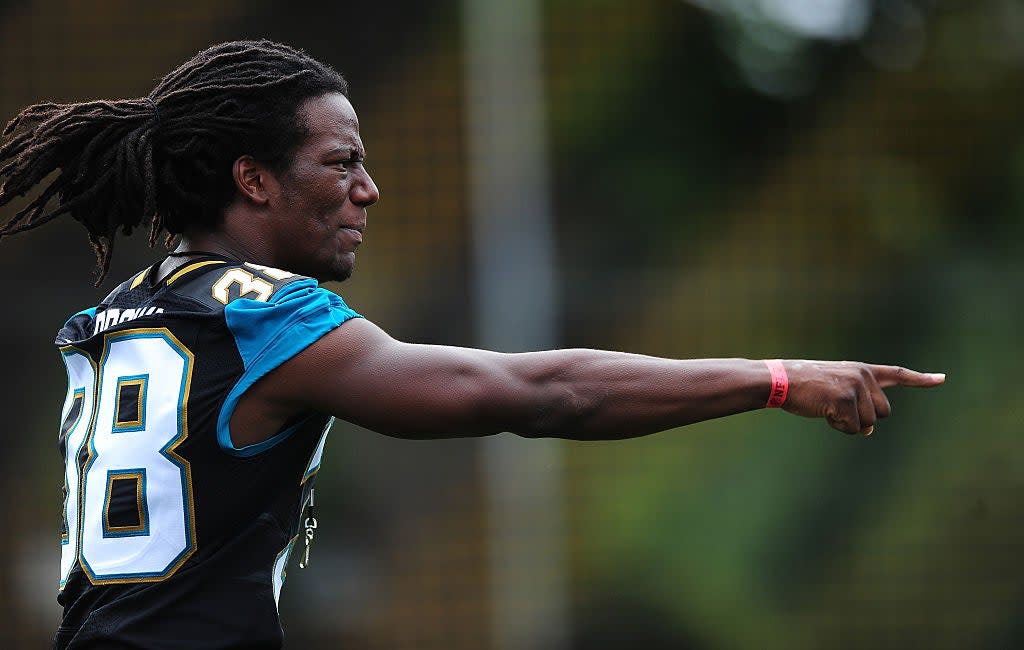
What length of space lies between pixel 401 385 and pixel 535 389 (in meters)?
0.28

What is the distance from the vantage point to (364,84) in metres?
8.70

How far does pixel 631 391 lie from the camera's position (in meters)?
2.82

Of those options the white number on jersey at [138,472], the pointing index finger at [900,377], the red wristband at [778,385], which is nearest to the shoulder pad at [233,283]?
the white number on jersey at [138,472]

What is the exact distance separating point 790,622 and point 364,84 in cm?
434

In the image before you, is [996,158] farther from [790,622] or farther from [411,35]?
[411,35]

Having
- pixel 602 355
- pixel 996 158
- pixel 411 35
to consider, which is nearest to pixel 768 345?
pixel 996 158

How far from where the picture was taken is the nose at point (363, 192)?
10.6 feet

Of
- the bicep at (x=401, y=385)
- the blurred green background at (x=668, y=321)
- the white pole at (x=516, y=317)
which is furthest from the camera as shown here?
the blurred green background at (x=668, y=321)

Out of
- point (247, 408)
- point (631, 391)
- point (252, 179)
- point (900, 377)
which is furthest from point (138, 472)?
point (900, 377)

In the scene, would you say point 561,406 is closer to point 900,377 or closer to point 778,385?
point 778,385

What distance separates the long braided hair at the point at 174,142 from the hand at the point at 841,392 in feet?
4.19

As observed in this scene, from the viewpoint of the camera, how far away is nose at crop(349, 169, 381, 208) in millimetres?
3242

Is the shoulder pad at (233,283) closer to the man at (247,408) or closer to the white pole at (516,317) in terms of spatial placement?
the man at (247,408)

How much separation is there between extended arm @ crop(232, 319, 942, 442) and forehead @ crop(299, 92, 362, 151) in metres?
0.57
